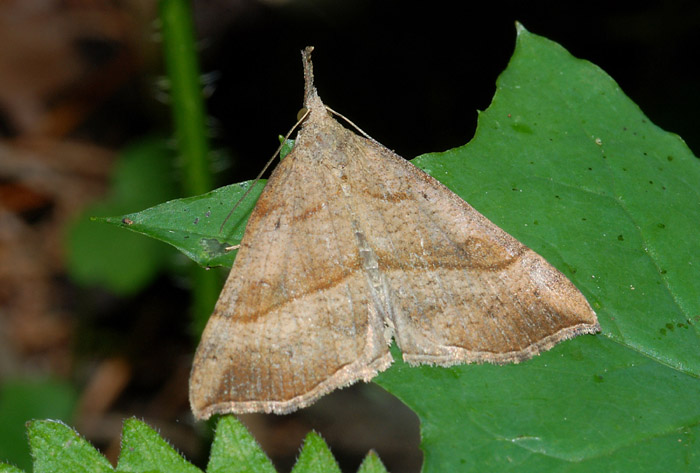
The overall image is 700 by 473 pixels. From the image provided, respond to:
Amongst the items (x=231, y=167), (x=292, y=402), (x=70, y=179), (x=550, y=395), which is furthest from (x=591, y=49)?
(x=70, y=179)

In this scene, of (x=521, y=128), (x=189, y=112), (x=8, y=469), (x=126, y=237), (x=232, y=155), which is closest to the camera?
(x=8, y=469)

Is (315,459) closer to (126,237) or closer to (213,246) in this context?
(213,246)

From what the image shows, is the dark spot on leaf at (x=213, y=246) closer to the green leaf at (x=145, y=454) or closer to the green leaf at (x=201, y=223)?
the green leaf at (x=201, y=223)

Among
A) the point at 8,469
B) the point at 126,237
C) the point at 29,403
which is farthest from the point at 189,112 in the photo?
the point at 29,403

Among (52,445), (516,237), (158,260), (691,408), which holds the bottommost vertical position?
(158,260)

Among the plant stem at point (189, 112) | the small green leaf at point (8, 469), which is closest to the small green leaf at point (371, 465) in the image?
the small green leaf at point (8, 469)

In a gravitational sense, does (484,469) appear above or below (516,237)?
below

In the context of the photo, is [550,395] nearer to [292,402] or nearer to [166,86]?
[292,402]
